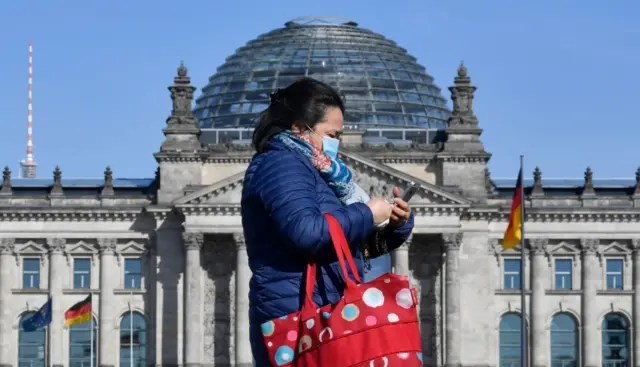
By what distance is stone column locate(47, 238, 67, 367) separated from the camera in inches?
3634

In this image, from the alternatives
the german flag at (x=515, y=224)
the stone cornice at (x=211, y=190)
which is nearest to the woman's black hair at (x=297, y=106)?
the german flag at (x=515, y=224)

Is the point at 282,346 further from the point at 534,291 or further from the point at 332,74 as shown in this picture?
the point at 332,74

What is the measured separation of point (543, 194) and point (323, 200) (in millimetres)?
82304

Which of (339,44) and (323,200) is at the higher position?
(339,44)

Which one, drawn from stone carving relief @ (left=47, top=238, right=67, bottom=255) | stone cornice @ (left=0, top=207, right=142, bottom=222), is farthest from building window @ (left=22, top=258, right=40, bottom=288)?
stone cornice @ (left=0, top=207, right=142, bottom=222)

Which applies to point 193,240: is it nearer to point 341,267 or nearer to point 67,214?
point 67,214

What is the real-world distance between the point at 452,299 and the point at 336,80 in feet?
59.3

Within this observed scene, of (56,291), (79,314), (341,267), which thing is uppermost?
(56,291)

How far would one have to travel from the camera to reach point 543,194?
94375 mm

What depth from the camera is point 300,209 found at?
1222 centimetres

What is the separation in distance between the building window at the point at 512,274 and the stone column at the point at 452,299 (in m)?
3.30

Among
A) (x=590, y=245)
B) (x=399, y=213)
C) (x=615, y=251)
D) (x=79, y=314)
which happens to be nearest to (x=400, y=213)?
(x=399, y=213)

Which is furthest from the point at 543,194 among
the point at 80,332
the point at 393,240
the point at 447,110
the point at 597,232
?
the point at 393,240

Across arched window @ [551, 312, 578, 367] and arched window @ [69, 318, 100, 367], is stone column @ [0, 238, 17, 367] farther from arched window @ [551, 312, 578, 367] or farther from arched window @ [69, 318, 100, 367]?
arched window @ [551, 312, 578, 367]
